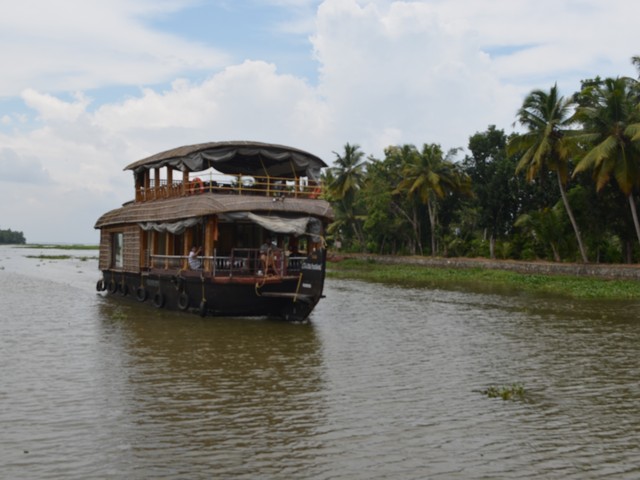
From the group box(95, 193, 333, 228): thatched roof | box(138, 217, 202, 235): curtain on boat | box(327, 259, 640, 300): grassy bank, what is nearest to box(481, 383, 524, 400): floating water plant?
box(95, 193, 333, 228): thatched roof

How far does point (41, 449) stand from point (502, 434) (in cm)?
502

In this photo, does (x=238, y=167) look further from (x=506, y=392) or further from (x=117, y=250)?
(x=506, y=392)

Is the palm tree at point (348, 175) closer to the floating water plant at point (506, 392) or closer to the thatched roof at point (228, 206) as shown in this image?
the thatched roof at point (228, 206)

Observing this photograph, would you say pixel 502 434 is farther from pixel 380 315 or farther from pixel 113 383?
pixel 380 315

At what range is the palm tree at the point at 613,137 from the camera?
89.4 ft

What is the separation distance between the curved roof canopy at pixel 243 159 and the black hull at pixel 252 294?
3258 millimetres

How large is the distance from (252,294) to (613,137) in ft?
61.5

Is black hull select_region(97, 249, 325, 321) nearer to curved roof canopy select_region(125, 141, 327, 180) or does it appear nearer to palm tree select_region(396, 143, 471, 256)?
curved roof canopy select_region(125, 141, 327, 180)

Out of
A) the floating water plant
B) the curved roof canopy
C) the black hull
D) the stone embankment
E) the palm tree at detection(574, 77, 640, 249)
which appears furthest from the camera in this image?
the stone embankment

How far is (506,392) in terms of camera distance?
30.5 feet

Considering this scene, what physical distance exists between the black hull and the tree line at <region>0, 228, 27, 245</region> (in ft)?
570

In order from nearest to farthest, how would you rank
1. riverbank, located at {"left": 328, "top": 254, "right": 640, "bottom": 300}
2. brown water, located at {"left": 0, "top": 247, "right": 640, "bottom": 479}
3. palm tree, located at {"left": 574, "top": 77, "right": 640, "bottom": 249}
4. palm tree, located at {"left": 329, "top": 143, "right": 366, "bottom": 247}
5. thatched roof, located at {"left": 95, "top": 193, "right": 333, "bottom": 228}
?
brown water, located at {"left": 0, "top": 247, "right": 640, "bottom": 479}, thatched roof, located at {"left": 95, "top": 193, "right": 333, "bottom": 228}, riverbank, located at {"left": 328, "top": 254, "right": 640, "bottom": 300}, palm tree, located at {"left": 574, "top": 77, "right": 640, "bottom": 249}, palm tree, located at {"left": 329, "top": 143, "right": 366, "bottom": 247}

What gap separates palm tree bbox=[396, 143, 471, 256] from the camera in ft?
140

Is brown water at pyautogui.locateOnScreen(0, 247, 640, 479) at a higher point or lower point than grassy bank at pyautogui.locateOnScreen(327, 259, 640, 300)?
lower
